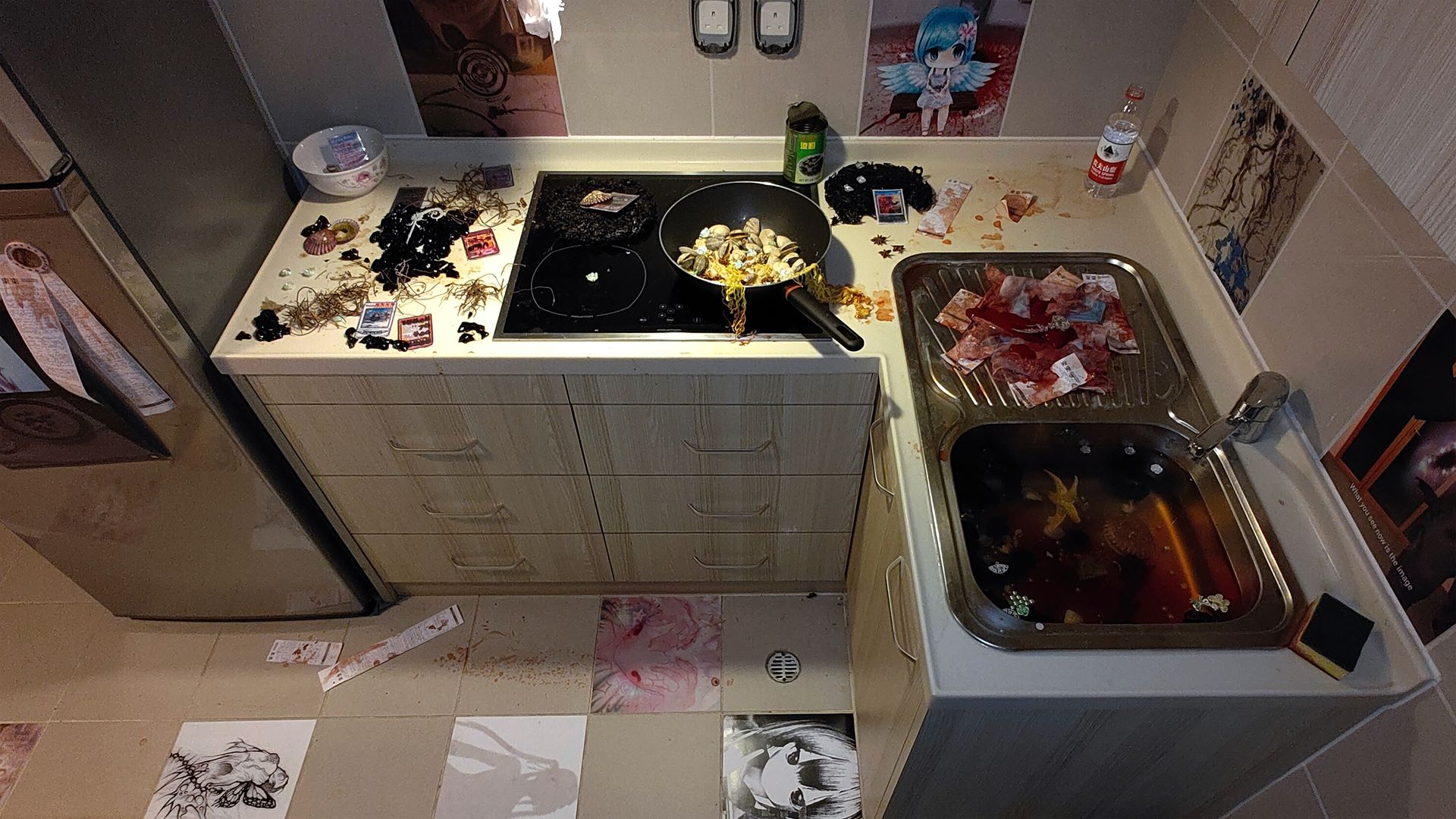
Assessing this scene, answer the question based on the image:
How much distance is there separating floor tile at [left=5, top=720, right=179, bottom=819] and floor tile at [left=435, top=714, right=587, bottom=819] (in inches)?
24.9

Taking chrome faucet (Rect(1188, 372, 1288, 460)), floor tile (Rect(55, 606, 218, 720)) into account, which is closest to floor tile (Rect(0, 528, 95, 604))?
floor tile (Rect(55, 606, 218, 720))

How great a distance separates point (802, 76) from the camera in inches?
61.1

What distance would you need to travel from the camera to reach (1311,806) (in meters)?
1.13

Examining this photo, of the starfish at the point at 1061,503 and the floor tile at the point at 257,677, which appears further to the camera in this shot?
the floor tile at the point at 257,677

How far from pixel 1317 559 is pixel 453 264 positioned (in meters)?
1.43

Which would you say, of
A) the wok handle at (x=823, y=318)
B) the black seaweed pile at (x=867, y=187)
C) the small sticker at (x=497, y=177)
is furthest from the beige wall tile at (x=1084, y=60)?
the small sticker at (x=497, y=177)

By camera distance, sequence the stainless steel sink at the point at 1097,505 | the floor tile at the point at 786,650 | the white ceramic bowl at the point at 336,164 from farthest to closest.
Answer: the floor tile at the point at 786,650
the white ceramic bowl at the point at 336,164
the stainless steel sink at the point at 1097,505

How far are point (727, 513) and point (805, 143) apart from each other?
75 cm

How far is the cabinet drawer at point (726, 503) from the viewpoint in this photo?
1.59m

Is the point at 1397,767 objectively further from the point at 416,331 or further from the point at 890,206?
the point at 416,331

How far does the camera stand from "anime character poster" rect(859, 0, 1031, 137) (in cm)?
146

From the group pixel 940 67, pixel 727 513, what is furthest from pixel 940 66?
pixel 727 513

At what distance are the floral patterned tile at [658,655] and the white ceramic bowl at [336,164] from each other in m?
1.07

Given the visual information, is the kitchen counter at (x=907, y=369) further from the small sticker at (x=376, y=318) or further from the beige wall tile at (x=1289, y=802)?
the beige wall tile at (x=1289, y=802)
